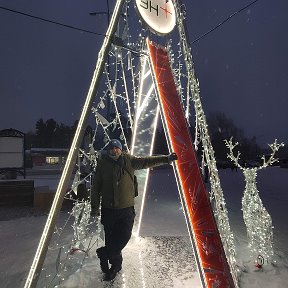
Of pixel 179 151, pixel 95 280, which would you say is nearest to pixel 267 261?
pixel 179 151

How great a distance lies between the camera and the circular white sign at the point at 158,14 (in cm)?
464

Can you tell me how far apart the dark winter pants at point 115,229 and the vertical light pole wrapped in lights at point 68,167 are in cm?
105

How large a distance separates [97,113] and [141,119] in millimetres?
835

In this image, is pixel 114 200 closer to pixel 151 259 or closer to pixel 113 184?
pixel 113 184

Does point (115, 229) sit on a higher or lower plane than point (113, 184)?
lower

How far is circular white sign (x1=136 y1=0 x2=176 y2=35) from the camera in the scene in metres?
4.64

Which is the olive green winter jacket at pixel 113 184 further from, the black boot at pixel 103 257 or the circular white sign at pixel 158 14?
the circular white sign at pixel 158 14

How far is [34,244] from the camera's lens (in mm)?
6105

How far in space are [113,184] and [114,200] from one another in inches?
8.7

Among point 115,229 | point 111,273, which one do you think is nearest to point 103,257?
point 111,273

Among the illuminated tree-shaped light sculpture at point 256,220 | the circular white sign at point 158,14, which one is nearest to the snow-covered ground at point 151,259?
the illuminated tree-shaped light sculpture at point 256,220

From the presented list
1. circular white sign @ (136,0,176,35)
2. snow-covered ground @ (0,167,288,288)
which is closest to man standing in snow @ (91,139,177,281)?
snow-covered ground @ (0,167,288,288)

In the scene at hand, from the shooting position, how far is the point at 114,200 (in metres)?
4.27

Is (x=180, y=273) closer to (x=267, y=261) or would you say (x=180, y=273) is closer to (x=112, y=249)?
(x=112, y=249)
